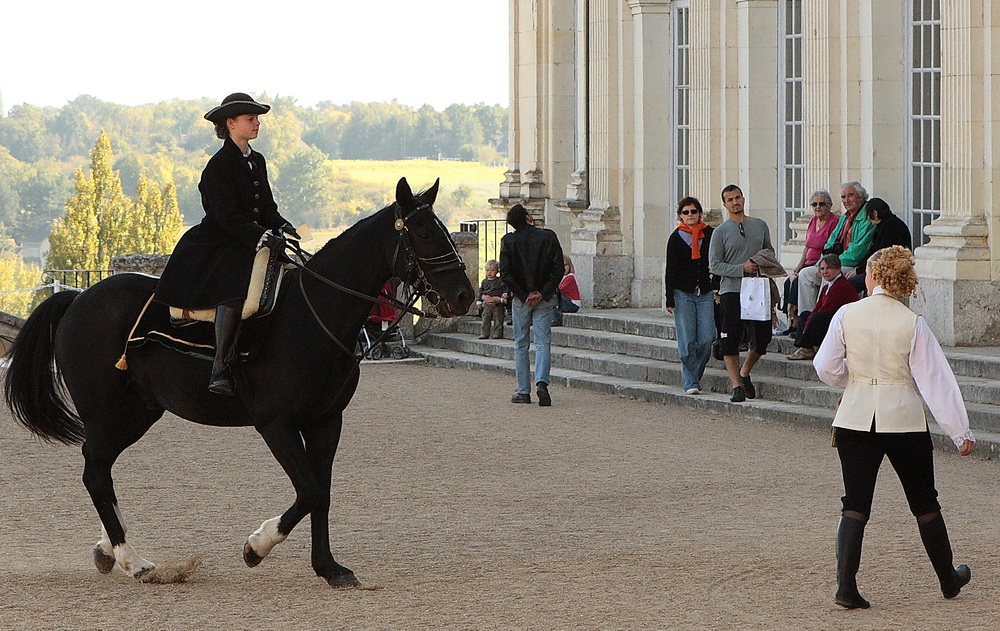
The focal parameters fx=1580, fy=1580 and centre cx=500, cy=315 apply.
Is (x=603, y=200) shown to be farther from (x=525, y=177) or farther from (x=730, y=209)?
(x=730, y=209)

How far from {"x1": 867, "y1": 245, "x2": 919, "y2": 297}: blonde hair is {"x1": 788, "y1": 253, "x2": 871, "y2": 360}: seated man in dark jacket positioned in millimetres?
5496

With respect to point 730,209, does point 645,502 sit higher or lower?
lower

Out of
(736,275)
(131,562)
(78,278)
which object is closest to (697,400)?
(736,275)

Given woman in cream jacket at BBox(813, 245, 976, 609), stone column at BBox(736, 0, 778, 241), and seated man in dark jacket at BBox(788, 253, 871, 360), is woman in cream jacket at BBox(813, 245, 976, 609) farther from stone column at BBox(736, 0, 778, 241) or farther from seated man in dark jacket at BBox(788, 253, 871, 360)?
stone column at BBox(736, 0, 778, 241)

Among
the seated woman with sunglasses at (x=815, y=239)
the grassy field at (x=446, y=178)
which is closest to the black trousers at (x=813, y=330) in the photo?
the seated woman with sunglasses at (x=815, y=239)

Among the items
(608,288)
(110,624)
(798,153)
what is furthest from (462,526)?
(608,288)

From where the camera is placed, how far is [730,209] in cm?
1340

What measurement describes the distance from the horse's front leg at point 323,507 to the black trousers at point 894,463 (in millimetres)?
2214

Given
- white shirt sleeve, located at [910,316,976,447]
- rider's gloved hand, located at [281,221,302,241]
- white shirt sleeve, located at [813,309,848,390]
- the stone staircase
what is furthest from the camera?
the stone staircase

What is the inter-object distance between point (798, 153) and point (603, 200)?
3710mm

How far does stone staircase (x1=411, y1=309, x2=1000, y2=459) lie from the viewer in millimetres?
12211

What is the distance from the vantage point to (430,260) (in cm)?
707

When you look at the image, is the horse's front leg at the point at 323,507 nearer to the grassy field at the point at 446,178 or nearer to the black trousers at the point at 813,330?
the black trousers at the point at 813,330

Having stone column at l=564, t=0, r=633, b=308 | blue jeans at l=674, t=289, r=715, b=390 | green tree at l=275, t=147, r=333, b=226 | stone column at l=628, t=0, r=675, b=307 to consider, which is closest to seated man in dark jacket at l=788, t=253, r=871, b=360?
blue jeans at l=674, t=289, r=715, b=390
